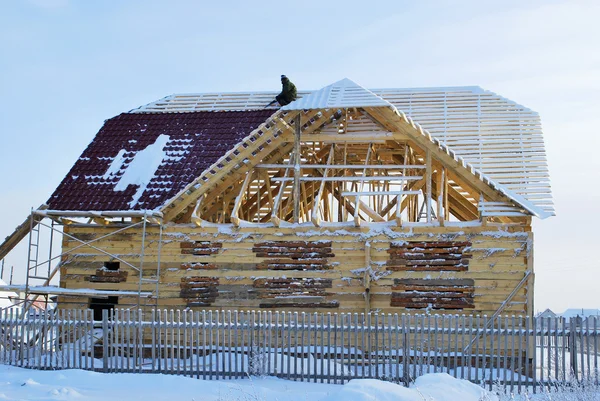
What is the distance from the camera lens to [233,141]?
2520 centimetres

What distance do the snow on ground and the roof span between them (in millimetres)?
7391

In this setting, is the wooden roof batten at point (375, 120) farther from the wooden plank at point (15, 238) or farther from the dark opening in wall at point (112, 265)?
the wooden plank at point (15, 238)

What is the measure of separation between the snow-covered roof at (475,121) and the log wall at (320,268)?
161 cm

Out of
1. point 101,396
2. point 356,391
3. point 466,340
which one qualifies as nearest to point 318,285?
point 466,340

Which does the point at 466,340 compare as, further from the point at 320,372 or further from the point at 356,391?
the point at 356,391

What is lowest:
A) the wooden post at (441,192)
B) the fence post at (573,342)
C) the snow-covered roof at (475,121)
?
the fence post at (573,342)

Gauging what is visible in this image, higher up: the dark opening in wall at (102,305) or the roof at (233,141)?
the roof at (233,141)

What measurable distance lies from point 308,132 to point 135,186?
5.29 m

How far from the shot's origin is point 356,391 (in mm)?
12344

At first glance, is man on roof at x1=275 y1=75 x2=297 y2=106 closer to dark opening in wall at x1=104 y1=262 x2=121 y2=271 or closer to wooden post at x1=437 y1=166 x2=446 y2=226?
wooden post at x1=437 y1=166 x2=446 y2=226

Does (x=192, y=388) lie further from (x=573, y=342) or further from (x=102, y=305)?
(x=102, y=305)

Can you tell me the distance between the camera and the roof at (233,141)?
23.1m

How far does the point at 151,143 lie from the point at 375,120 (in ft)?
23.7

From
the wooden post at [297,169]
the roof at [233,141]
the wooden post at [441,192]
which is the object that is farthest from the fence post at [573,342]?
the wooden post at [297,169]
